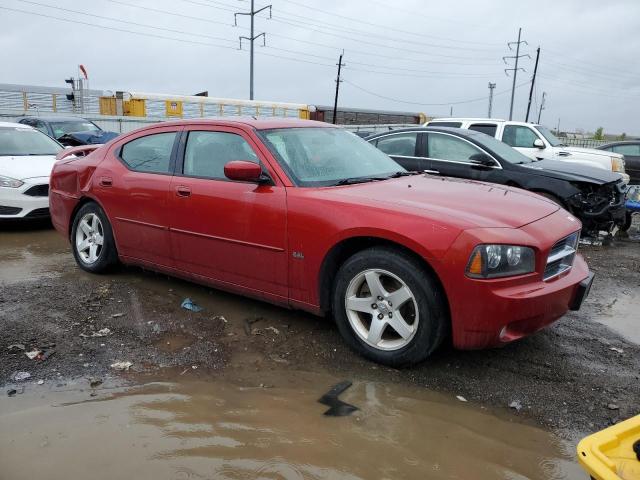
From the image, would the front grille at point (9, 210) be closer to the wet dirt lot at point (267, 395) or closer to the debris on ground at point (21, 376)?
the wet dirt lot at point (267, 395)

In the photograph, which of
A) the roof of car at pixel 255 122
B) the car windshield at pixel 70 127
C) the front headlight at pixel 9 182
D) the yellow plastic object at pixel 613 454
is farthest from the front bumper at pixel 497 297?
the car windshield at pixel 70 127

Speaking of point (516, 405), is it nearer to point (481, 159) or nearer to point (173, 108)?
point (481, 159)

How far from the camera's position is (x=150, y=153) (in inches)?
187

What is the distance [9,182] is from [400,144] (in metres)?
5.58

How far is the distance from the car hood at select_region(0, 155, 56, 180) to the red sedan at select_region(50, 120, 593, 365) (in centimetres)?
309

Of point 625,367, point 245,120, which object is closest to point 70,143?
point 245,120

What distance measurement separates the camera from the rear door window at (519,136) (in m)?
11.0

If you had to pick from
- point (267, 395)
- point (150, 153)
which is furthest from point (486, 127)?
point (267, 395)

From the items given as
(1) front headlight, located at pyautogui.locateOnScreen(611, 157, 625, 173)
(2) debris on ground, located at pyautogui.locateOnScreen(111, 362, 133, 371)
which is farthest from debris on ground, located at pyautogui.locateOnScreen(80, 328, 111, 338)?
(1) front headlight, located at pyautogui.locateOnScreen(611, 157, 625, 173)

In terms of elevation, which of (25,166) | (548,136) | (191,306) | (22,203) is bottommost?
(191,306)

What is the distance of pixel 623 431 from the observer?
1974 mm

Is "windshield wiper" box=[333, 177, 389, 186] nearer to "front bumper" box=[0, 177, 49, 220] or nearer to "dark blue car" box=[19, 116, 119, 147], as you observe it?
"front bumper" box=[0, 177, 49, 220]

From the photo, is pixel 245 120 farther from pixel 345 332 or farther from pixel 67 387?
pixel 67 387

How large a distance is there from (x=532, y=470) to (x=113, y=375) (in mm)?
2429
